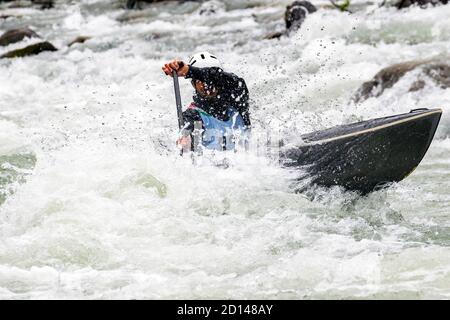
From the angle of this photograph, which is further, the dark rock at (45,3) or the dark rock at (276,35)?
the dark rock at (45,3)

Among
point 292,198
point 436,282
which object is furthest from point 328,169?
point 436,282

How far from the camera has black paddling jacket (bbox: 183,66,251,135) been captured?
6934 millimetres

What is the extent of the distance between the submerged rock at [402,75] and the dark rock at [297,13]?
16.5ft

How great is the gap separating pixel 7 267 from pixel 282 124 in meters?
4.37

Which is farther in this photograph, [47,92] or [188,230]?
[47,92]

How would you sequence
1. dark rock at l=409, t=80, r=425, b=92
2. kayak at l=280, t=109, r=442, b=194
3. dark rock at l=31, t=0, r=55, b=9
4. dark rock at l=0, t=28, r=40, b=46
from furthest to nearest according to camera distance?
1. dark rock at l=31, t=0, r=55, b=9
2. dark rock at l=0, t=28, r=40, b=46
3. dark rock at l=409, t=80, r=425, b=92
4. kayak at l=280, t=109, r=442, b=194

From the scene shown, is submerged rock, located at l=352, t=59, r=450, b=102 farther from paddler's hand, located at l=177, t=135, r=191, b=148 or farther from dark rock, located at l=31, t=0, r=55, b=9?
dark rock, located at l=31, t=0, r=55, b=9

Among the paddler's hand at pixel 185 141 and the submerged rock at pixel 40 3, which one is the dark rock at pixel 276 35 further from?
the submerged rock at pixel 40 3

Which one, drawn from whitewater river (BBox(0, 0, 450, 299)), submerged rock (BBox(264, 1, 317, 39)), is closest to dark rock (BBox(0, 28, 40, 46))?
submerged rock (BBox(264, 1, 317, 39))

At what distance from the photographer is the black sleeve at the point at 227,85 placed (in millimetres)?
6914

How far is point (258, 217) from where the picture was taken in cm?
647

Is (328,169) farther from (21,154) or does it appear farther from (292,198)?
(21,154)

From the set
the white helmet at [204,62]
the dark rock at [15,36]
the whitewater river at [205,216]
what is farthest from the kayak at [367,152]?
the dark rock at [15,36]

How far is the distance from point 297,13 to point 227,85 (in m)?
10.0
